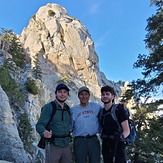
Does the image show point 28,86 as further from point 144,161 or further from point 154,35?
point 154,35

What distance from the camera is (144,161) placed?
50.9 feet

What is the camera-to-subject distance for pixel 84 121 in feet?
14.8

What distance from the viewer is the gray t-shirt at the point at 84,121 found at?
4484 mm

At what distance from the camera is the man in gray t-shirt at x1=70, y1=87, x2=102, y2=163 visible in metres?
4.42

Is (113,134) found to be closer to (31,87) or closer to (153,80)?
(153,80)

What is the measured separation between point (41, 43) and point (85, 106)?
142ft

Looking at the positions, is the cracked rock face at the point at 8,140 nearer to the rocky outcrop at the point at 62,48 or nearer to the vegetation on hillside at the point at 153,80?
the vegetation on hillside at the point at 153,80

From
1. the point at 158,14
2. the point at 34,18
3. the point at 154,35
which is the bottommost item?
the point at 154,35

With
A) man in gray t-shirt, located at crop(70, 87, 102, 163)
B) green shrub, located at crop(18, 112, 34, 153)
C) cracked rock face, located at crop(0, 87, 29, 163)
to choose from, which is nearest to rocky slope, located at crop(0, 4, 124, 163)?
green shrub, located at crop(18, 112, 34, 153)

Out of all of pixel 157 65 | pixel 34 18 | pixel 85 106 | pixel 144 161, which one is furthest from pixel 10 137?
pixel 34 18

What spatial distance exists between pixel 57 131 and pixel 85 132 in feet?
1.72

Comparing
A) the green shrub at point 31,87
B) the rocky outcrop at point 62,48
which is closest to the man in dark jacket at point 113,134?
the green shrub at point 31,87

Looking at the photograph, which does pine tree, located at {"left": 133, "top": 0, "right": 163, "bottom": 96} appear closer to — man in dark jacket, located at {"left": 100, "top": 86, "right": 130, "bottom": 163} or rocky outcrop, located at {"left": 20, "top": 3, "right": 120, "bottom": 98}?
man in dark jacket, located at {"left": 100, "top": 86, "right": 130, "bottom": 163}

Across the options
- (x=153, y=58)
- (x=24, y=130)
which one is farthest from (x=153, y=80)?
(x=24, y=130)
